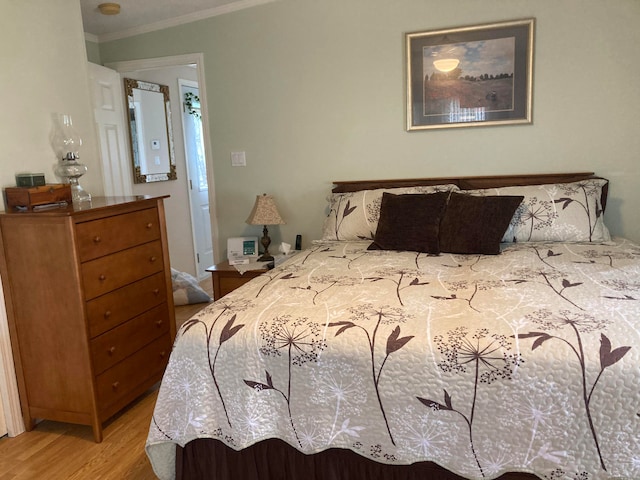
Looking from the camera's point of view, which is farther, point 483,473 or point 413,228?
point 413,228

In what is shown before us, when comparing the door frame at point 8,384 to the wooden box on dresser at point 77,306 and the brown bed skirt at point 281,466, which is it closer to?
the wooden box on dresser at point 77,306

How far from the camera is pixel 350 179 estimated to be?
3.54 m

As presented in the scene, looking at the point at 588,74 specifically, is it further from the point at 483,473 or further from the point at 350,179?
the point at 483,473

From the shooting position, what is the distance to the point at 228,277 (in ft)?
11.1

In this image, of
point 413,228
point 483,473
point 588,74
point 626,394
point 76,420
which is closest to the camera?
point 626,394

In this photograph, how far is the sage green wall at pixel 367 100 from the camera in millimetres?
3039

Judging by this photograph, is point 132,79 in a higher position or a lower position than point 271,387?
higher

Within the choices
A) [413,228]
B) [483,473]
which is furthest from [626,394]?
[413,228]

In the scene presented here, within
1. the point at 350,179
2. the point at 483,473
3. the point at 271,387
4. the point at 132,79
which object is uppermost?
the point at 132,79

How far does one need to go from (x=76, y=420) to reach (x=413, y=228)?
1.89 meters

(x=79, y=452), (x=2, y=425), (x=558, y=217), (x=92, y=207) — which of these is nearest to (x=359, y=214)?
(x=558, y=217)

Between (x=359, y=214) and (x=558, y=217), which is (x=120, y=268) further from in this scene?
(x=558, y=217)

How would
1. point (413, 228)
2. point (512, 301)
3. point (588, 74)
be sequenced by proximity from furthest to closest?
1. point (588, 74)
2. point (413, 228)
3. point (512, 301)

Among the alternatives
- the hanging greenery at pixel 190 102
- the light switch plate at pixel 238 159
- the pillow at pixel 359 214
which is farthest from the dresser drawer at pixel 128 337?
the hanging greenery at pixel 190 102
